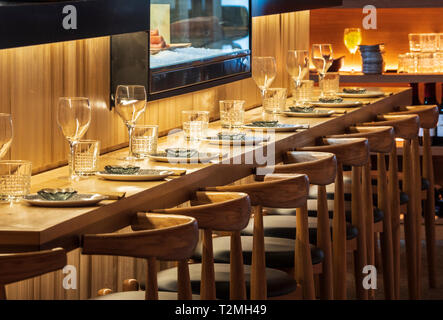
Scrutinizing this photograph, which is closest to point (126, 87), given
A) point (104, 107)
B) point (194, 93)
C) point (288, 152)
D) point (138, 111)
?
point (138, 111)

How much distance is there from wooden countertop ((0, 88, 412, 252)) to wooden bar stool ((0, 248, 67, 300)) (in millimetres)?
123

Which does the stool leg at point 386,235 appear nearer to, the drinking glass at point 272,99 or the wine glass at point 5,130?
the drinking glass at point 272,99

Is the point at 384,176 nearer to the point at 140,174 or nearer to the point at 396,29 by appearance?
the point at 140,174

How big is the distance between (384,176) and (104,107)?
4.08 ft

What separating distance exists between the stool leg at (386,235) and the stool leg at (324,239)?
777 mm

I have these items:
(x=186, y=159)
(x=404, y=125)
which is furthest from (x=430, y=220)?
(x=186, y=159)

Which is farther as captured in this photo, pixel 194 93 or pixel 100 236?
pixel 194 93

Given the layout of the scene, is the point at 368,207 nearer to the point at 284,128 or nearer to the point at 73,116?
the point at 284,128

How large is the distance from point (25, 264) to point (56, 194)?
47 cm

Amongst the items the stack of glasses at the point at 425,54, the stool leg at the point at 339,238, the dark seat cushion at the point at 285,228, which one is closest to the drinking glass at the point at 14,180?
the dark seat cushion at the point at 285,228

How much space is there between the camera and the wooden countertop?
186cm

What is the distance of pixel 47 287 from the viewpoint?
290cm

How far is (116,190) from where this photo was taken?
231 centimetres

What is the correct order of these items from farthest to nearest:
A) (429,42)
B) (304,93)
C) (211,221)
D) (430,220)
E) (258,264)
A: (429,42) → (430,220) → (304,93) → (258,264) → (211,221)
